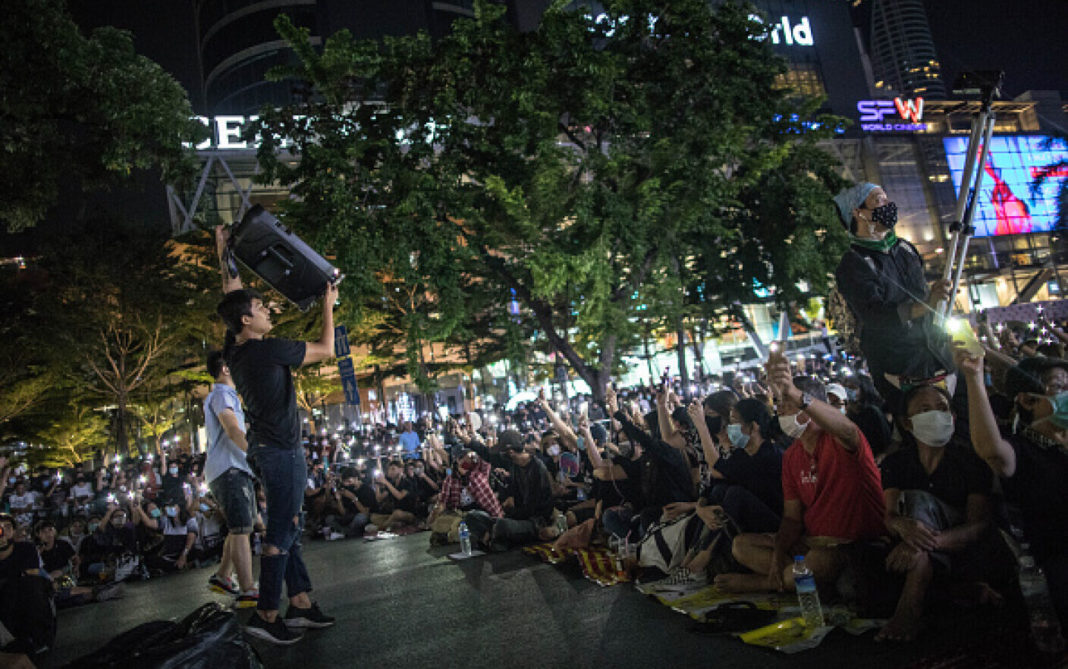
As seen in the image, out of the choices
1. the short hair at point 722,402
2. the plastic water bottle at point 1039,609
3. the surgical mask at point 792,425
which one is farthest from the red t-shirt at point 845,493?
the short hair at point 722,402

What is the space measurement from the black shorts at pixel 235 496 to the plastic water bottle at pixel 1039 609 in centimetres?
493

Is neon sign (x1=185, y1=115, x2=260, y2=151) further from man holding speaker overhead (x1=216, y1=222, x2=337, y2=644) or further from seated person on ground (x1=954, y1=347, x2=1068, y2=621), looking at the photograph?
seated person on ground (x1=954, y1=347, x2=1068, y2=621)

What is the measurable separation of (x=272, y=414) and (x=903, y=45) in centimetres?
19482

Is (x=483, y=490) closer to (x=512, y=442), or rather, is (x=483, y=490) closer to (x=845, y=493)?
(x=512, y=442)

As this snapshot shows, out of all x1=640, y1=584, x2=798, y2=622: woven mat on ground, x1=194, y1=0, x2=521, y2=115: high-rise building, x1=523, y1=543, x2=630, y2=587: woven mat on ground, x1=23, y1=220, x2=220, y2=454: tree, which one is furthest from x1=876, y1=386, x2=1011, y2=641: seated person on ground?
x1=194, y1=0, x2=521, y2=115: high-rise building

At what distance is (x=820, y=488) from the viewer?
160 inches

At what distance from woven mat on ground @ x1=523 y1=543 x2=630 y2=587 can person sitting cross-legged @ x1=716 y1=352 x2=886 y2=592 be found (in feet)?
4.84

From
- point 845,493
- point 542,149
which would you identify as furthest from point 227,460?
point 542,149

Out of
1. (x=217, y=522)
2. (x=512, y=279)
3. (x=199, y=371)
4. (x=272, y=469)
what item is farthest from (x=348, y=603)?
(x=199, y=371)

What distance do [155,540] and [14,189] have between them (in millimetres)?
6017

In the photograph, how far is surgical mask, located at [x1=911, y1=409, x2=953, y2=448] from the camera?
141 inches

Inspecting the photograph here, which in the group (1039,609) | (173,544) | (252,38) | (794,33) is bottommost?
(173,544)

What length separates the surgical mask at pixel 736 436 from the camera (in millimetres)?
5525

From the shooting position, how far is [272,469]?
13.8ft
